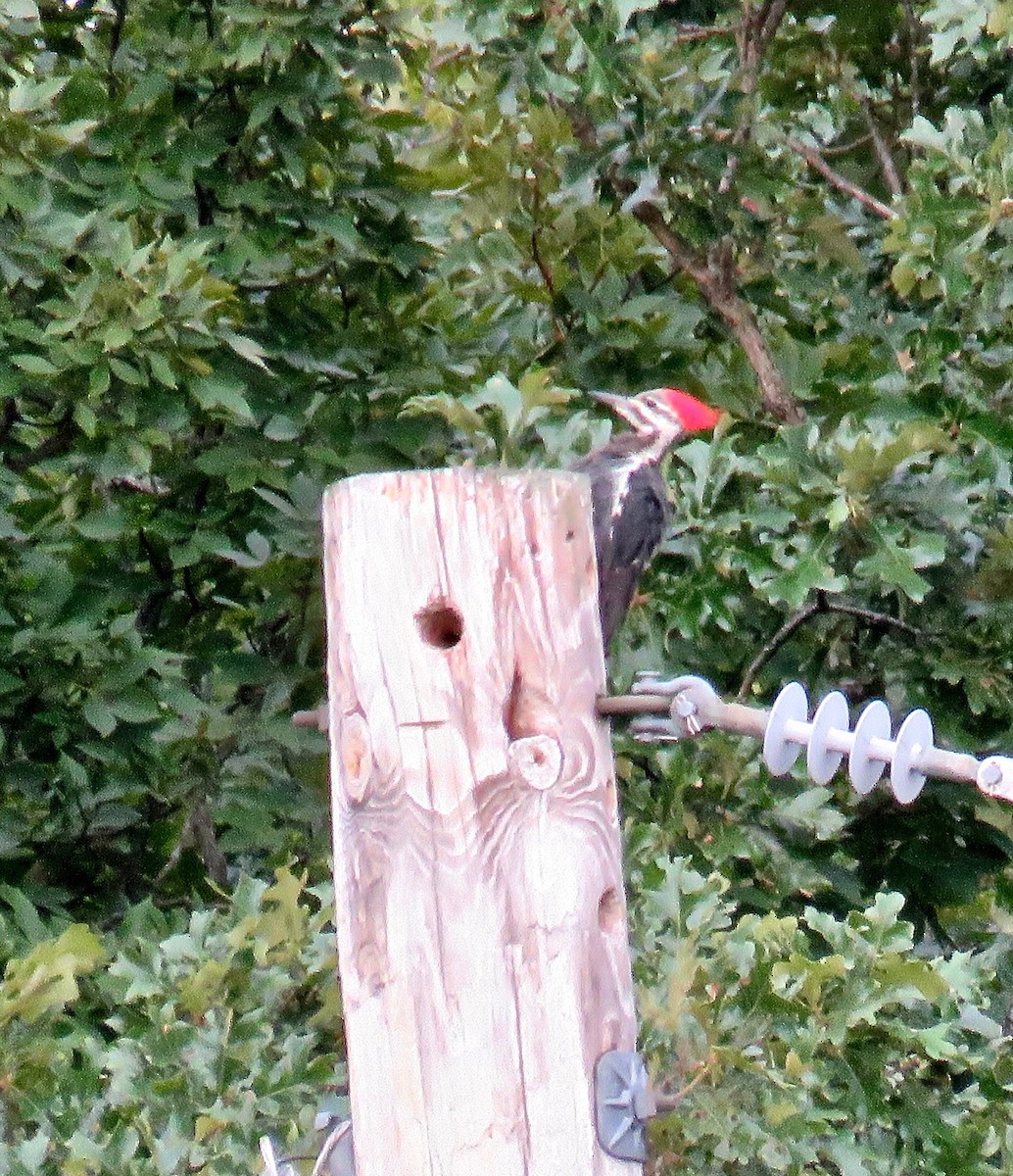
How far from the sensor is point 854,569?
400 centimetres

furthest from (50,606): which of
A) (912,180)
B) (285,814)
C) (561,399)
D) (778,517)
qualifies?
(912,180)

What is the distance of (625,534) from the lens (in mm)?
3680

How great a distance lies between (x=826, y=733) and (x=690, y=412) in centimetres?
220

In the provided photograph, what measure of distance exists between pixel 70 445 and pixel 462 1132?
8.34 feet

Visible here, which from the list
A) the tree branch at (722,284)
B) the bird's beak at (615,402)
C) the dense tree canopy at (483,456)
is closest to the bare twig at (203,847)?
the dense tree canopy at (483,456)

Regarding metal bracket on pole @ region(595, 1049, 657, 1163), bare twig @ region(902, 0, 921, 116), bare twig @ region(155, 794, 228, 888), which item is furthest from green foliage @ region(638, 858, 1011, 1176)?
bare twig @ region(902, 0, 921, 116)

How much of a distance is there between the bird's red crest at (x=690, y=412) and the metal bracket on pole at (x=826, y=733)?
195 centimetres

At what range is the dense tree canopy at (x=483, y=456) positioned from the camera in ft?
11.1

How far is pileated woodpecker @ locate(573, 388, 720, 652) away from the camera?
3.64 meters

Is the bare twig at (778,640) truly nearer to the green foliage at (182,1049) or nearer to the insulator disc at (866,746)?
the green foliage at (182,1049)

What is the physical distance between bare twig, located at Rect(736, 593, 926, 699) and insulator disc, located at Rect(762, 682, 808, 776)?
6.82ft

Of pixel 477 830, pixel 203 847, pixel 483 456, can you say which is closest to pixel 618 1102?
pixel 477 830

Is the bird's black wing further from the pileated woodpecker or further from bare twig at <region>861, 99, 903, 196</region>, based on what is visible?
bare twig at <region>861, 99, 903, 196</region>

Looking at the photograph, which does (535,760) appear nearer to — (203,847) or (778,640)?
(778,640)
